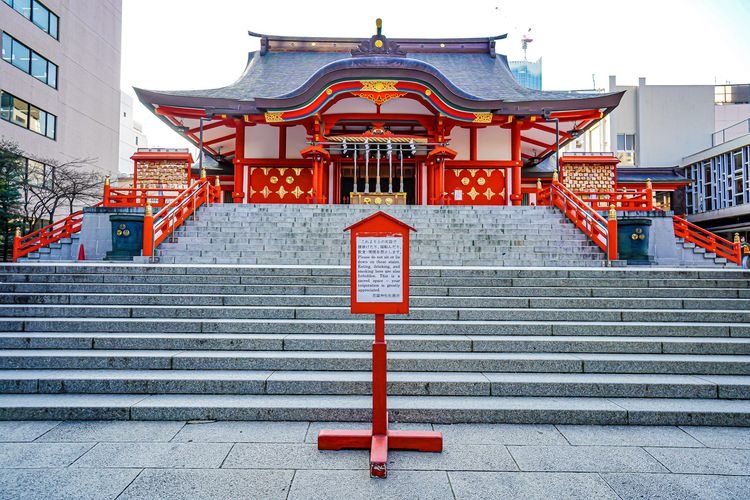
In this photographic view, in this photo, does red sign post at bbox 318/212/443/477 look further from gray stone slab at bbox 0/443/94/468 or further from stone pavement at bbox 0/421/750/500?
gray stone slab at bbox 0/443/94/468

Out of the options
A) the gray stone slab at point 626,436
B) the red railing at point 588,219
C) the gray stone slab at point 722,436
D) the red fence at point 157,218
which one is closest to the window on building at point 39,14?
the red fence at point 157,218

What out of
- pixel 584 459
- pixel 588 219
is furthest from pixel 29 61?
pixel 584 459

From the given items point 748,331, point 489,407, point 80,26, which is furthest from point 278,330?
point 80,26

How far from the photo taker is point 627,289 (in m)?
7.25

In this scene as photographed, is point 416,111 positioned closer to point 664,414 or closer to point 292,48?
point 292,48

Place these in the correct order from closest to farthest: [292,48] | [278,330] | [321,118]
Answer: [278,330], [321,118], [292,48]

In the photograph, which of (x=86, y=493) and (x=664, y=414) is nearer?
(x=86, y=493)

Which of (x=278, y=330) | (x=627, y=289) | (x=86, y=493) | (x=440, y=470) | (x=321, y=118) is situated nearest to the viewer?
(x=86, y=493)

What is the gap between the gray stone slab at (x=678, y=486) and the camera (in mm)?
3121

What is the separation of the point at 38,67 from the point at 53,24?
327 cm

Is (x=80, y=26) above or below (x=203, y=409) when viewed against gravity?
above

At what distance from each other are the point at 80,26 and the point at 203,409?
33.4m

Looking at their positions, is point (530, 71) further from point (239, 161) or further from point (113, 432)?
point (113, 432)

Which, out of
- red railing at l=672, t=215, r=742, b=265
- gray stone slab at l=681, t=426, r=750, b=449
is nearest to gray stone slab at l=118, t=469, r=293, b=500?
gray stone slab at l=681, t=426, r=750, b=449
